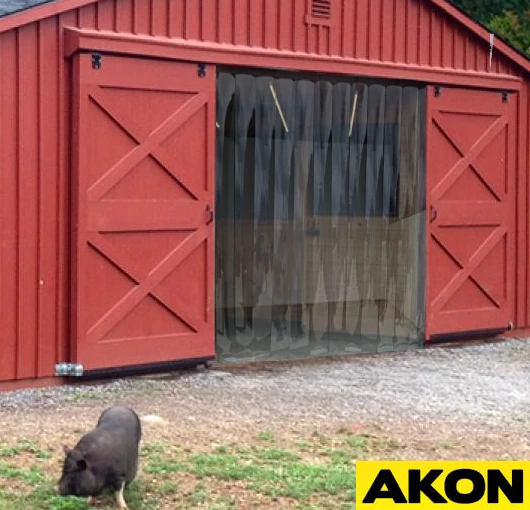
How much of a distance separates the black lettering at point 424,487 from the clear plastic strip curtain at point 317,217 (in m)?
5.42

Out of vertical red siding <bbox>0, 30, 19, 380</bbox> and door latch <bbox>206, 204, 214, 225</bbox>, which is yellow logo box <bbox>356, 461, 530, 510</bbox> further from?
door latch <bbox>206, 204, 214, 225</bbox>

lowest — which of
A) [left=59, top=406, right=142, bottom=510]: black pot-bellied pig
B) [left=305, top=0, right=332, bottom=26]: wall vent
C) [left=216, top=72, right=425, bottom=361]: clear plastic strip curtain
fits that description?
[left=59, top=406, right=142, bottom=510]: black pot-bellied pig

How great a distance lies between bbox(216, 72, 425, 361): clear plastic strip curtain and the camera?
10945 millimetres

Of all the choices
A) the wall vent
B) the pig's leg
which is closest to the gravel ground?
the pig's leg

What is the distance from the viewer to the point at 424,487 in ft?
17.9

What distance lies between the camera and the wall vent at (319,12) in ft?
36.5

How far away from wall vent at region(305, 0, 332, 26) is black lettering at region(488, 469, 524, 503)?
244 inches

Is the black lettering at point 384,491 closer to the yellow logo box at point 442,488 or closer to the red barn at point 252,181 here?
the yellow logo box at point 442,488

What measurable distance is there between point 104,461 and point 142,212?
415 cm

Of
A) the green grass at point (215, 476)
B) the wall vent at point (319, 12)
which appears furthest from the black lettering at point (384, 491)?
the wall vent at point (319, 12)

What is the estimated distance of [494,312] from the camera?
1275 cm

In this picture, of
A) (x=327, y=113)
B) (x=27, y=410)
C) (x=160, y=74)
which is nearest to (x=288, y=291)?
(x=327, y=113)

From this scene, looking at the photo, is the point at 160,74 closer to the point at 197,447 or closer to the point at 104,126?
the point at 104,126

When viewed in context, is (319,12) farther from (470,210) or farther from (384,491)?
(384,491)
